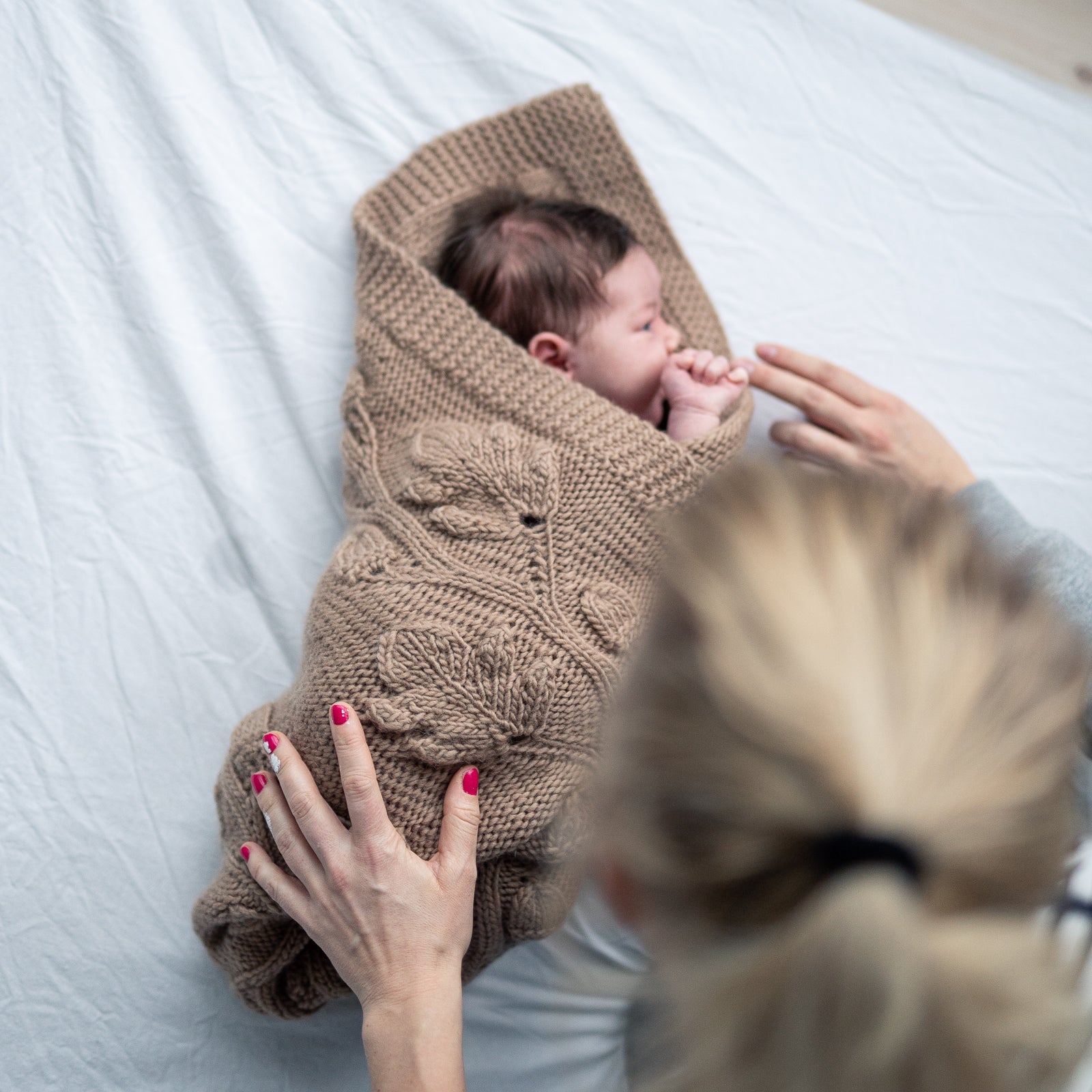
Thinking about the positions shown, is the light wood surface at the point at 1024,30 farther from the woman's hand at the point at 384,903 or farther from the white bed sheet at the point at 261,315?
the woman's hand at the point at 384,903

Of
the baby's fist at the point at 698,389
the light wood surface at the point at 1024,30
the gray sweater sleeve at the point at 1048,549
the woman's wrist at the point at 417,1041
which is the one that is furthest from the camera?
the light wood surface at the point at 1024,30

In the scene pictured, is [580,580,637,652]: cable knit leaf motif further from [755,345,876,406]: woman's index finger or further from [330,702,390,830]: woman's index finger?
[755,345,876,406]: woman's index finger

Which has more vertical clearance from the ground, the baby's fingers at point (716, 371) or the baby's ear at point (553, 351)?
the baby's fingers at point (716, 371)

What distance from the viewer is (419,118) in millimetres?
1103

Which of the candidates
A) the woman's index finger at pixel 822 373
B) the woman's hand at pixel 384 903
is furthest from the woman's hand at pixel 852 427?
the woman's hand at pixel 384 903

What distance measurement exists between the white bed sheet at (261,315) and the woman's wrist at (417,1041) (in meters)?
0.25

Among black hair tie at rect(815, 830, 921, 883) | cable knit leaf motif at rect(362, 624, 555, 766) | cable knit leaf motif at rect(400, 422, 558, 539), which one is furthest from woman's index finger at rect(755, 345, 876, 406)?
black hair tie at rect(815, 830, 921, 883)

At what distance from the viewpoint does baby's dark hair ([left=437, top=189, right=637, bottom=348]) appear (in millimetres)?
1021

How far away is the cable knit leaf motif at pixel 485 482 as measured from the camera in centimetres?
87

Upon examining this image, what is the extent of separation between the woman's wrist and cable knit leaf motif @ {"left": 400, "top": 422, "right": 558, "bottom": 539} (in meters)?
0.42

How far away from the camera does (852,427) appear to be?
3.32 feet

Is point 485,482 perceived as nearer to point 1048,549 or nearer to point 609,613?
point 609,613

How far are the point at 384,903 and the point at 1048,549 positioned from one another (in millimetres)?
732

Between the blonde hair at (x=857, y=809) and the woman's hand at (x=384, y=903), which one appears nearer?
the blonde hair at (x=857, y=809)
